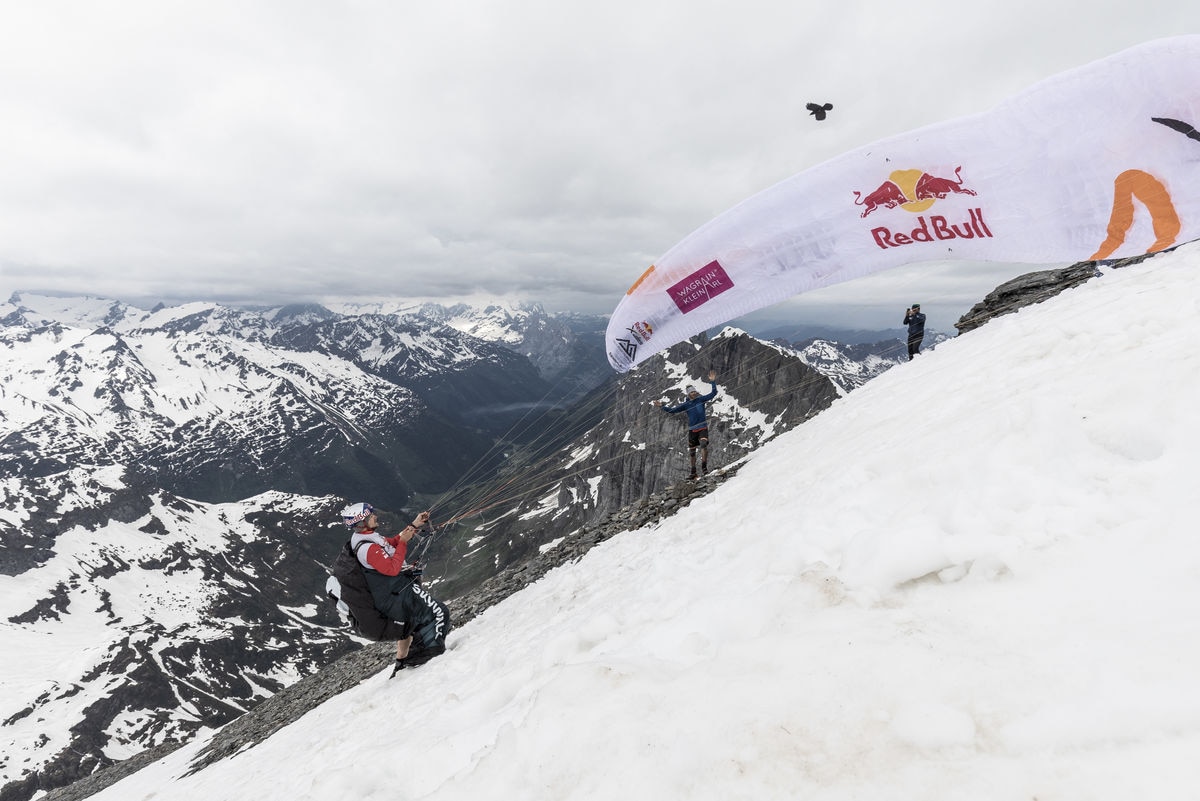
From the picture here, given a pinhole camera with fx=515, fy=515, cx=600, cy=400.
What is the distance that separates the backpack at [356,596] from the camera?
9844 mm

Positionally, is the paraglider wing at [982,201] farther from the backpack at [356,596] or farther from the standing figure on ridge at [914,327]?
the standing figure on ridge at [914,327]

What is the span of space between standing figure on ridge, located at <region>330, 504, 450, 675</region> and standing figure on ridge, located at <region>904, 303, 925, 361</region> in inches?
848

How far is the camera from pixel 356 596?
991 centimetres

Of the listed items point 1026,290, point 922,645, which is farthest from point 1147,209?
point 1026,290

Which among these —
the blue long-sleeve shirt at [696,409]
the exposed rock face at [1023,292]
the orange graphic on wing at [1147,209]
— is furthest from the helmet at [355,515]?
the exposed rock face at [1023,292]

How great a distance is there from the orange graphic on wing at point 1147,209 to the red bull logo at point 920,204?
1.90 metres

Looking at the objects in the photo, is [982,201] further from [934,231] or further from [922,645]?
[922,645]

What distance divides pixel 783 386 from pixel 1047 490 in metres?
143

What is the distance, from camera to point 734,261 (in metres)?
13.2

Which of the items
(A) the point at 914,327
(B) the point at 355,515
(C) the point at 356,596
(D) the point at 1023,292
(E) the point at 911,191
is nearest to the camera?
(C) the point at 356,596

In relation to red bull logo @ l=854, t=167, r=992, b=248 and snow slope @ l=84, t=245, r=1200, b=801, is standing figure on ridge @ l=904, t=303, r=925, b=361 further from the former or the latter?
snow slope @ l=84, t=245, r=1200, b=801

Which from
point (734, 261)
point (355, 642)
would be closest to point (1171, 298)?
point (734, 261)

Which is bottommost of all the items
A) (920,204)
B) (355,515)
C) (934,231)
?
(355,515)

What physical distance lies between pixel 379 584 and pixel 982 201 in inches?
563
